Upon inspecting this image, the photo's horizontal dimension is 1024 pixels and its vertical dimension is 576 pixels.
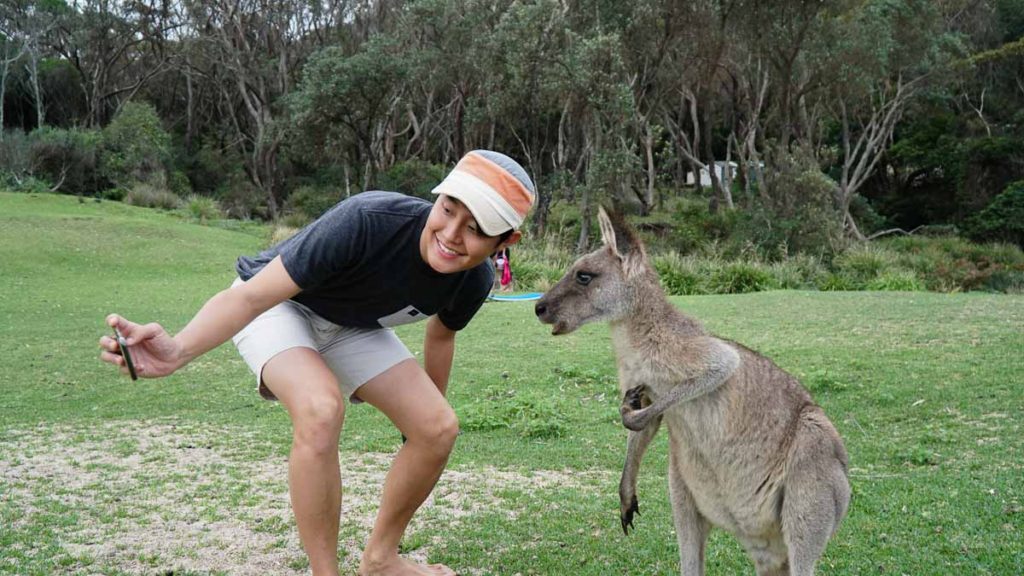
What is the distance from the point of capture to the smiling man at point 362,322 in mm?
3053

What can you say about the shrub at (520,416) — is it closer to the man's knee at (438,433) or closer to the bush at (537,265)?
the man's knee at (438,433)

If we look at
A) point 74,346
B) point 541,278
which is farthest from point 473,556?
point 541,278

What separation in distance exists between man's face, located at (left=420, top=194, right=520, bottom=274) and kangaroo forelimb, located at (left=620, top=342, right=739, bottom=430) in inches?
30.0

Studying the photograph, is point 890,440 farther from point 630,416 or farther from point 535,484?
point 630,416

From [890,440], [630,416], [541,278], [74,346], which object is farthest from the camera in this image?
[541,278]

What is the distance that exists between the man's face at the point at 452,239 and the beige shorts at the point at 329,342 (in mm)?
536

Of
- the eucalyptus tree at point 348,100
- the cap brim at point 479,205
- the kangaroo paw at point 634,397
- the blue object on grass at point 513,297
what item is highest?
the eucalyptus tree at point 348,100

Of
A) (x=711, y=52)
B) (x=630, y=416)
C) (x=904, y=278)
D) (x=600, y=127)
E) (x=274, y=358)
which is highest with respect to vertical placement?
(x=711, y=52)

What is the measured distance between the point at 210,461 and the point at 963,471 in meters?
4.47

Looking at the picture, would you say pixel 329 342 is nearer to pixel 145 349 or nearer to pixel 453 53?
pixel 145 349

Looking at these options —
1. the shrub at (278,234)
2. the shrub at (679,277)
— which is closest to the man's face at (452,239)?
the shrub at (679,277)

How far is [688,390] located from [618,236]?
0.68 metres

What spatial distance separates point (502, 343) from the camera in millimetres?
10172

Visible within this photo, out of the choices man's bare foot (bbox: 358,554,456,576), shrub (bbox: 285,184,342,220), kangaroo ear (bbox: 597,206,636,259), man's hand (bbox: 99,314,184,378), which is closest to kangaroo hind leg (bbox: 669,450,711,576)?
kangaroo ear (bbox: 597,206,636,259)
